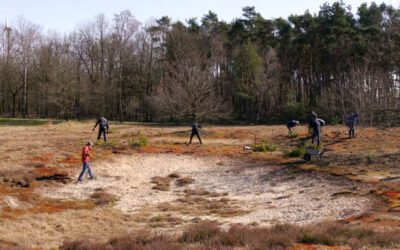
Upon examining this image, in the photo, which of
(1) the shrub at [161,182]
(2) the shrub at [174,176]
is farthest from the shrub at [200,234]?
(2) the shrub at [174,176]

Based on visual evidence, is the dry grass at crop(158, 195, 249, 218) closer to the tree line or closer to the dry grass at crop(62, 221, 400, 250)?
the dry grass at crop(62, 221, 400, 250)

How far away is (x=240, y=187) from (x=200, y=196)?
100 inches

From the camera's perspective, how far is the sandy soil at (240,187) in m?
18.1

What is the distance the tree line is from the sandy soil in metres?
26.9

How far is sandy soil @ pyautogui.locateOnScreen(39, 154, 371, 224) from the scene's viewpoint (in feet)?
59.4

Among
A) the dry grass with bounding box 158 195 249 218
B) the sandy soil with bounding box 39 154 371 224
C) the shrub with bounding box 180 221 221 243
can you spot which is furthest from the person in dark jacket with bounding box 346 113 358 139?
the shrub with bounding box 180 221 221 243

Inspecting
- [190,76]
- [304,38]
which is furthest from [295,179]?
[304,38]

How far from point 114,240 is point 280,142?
86.8 feet

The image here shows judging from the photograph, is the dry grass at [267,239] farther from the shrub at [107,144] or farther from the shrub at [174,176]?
the shrub at [107,144]

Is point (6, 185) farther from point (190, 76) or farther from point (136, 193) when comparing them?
point (190, 76)

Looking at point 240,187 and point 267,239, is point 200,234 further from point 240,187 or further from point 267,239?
point 240,187

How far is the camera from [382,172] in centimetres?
2397

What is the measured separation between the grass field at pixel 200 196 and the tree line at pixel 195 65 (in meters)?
25.0

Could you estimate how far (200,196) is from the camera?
23188 mm
